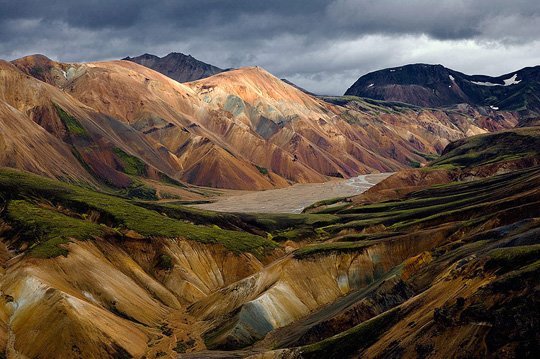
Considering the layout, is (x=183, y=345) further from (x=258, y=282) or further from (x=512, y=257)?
(x=512, y=257)

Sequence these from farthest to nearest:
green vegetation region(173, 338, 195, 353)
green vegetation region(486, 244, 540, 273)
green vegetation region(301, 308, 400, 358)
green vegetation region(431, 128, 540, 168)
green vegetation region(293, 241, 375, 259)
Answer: green vegetation region(431, 128, 540, 168)
green vegetation region(293, 241, 375, 259)
green vegetation region(173, 338, 195, 353)
green vegetation region(301, 308, 400, 358)
green vegetation region(486, 244, 540, 273)

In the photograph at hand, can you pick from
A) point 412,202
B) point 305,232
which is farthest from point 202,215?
point 412,202

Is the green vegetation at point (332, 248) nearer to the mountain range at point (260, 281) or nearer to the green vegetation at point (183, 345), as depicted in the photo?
the mountain range at point (260, 281)

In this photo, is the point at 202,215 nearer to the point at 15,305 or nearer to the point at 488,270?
the point at 15,305

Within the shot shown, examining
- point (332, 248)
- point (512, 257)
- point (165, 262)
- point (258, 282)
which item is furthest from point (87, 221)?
point (512, 257)

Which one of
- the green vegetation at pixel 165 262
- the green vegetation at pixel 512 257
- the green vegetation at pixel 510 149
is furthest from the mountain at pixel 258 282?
the green vegetation at pixel 510 149

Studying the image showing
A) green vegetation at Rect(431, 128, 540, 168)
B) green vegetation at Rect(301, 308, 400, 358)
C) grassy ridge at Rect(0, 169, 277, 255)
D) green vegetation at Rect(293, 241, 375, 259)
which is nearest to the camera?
green vegetation at Rect(301, 308, 400, 358)

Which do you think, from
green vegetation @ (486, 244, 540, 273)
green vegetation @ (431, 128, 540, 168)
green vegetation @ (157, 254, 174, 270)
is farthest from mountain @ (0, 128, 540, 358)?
green vegetation @ (431, 128, 540, 168)

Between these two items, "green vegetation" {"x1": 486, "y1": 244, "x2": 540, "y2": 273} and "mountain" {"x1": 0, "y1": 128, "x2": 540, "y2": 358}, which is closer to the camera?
"mountain" {"x1": 0, "y1": 128, "x2": 540, "y2": 358}

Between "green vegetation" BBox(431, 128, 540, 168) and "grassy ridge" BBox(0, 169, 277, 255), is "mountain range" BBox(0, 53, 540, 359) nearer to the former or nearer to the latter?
"grassy ridge" BBox(0, 169, 277, 255)
